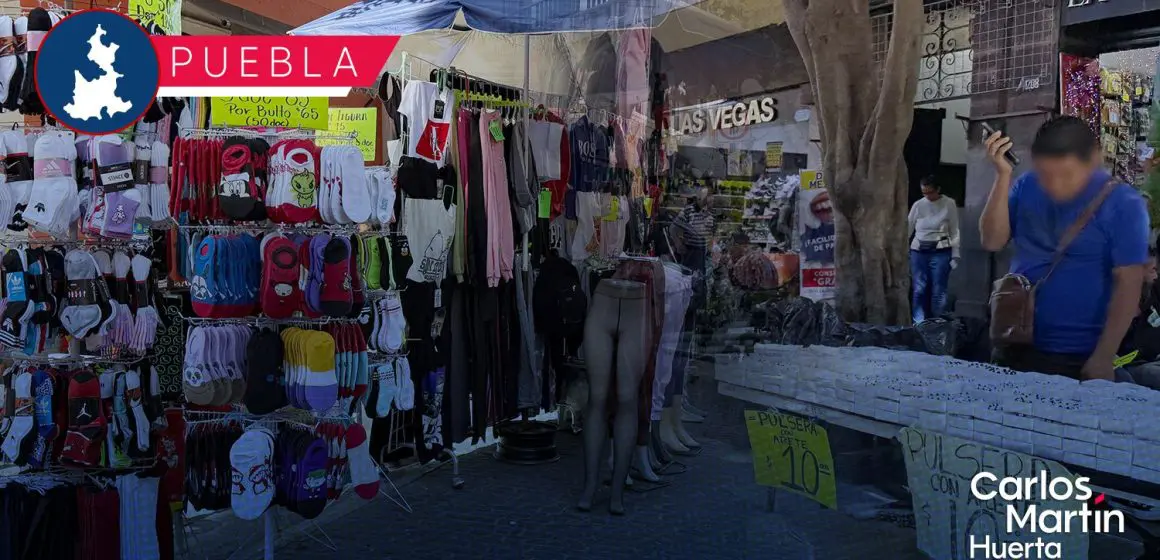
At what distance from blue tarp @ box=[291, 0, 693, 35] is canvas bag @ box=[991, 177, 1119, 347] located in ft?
5.50

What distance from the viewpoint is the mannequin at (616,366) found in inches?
169

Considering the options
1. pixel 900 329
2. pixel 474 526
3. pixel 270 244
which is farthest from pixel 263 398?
pixel 900 329

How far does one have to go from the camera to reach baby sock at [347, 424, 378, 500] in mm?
3756

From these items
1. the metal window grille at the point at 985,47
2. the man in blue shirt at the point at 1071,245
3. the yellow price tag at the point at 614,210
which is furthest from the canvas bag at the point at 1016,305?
the yellow price tag at the point at 614,210

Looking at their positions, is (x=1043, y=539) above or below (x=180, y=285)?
below

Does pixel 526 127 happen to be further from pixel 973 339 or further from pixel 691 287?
pixel 973 339

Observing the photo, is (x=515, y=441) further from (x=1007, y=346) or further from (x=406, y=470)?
(x=1007, y=346)

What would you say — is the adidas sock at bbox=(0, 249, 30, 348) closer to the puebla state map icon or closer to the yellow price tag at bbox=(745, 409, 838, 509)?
the puebla state map icon

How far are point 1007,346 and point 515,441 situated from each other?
3.15 meters

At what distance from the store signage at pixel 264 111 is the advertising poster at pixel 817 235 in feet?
7.10

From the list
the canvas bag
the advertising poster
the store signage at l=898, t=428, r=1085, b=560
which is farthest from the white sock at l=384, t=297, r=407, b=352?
the canvas bag

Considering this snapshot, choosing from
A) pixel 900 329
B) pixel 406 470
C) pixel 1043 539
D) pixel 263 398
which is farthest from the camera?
pixel 406 470

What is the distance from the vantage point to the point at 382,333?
4.30 metres

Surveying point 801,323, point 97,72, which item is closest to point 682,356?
point 801,323
